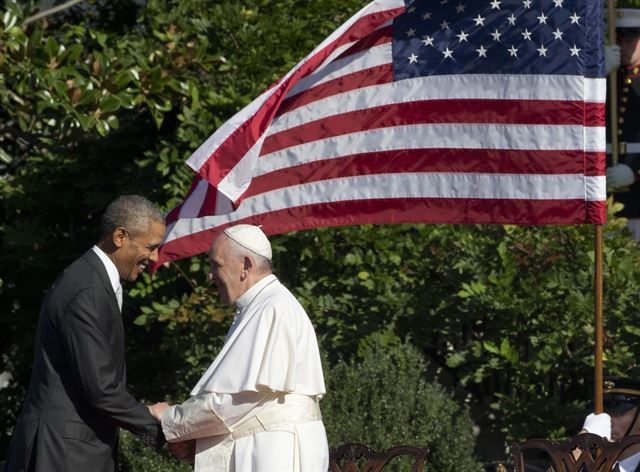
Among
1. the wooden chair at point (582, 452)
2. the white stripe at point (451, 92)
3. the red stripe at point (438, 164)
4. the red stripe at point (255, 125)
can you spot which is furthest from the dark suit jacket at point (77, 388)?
the white stripe at point (451, 92)

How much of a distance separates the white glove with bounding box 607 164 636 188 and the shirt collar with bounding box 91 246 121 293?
4.79m

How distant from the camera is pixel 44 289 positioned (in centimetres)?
921

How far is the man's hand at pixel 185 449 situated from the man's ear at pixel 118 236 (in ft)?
2.82

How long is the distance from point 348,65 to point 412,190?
30.7 inches

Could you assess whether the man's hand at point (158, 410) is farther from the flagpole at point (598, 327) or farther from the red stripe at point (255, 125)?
the flagpole at point (598, 327)

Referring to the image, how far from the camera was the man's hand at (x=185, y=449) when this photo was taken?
4.45 m

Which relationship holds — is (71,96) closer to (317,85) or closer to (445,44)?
(317,85)

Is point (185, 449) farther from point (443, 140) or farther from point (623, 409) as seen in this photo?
point (623, 409)

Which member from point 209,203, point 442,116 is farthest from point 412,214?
point 209,203

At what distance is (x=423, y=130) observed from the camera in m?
6.03

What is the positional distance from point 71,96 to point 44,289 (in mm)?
2295

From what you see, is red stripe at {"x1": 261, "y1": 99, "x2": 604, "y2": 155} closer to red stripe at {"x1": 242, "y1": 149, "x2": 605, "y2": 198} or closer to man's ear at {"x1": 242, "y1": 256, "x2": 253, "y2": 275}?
red stripe at {"x1": 242, "y1": 149, "x2": 605, "y2": 198}

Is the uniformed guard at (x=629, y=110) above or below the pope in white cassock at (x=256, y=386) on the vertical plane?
above

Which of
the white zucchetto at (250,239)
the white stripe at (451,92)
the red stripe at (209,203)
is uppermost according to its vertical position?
the white stripe at (451,92)
